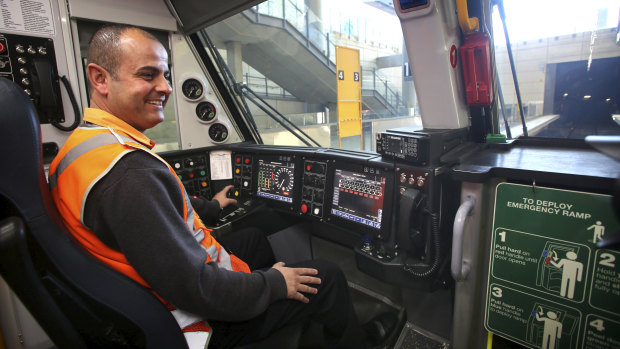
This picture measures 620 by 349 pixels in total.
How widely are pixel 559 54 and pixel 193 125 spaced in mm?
2328

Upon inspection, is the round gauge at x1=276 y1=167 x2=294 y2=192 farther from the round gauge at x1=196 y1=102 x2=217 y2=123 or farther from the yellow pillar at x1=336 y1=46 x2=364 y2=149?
the yellow pillar at x1=336 y1=46 x2=364 y2=149

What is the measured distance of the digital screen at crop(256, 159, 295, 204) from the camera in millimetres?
2033

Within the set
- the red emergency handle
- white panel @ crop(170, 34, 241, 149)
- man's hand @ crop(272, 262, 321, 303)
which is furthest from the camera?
white panel @ crop(170, 34, 241, 149)

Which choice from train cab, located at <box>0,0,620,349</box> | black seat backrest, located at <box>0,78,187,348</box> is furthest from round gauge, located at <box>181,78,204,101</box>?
black seat backrest, located at <box>0,78,187,348</box>

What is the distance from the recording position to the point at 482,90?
5.31 ft

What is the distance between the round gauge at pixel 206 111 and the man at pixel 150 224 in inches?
51.0

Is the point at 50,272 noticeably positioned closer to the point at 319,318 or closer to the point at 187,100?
the point at 319,318

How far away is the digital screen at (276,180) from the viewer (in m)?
2.03

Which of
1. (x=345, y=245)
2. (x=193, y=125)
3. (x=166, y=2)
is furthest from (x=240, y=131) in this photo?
(x=345, y=245)

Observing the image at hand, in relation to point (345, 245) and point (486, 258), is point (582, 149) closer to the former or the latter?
point (486, 258)

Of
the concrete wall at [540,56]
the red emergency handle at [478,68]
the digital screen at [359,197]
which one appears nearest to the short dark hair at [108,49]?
the digital screen at [359,197]

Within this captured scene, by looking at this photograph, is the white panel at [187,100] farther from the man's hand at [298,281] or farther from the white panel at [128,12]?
the man's hand at [298,281]

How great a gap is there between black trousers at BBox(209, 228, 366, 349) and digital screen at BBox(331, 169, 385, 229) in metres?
0.43

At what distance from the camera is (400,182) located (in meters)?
1.49
